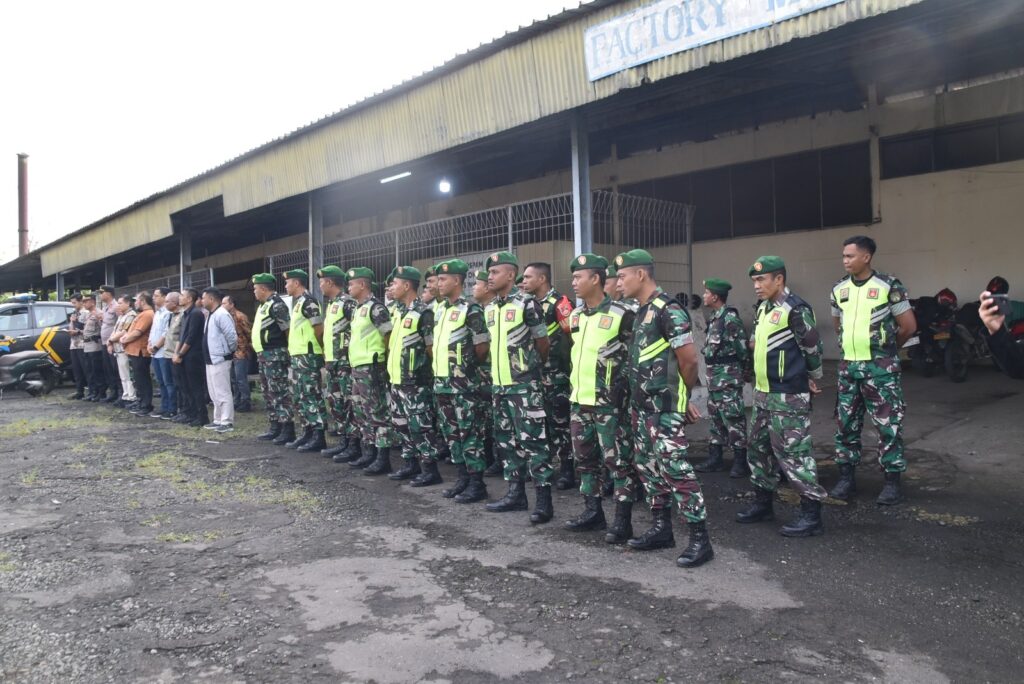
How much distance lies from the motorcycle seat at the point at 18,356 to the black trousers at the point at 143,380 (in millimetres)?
3788

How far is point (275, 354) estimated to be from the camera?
749cm

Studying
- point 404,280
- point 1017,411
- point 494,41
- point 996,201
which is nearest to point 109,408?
point 404,280

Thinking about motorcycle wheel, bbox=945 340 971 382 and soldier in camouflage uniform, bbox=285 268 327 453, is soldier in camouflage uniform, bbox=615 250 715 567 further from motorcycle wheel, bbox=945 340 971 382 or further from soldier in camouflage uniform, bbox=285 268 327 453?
motorcycle wheel, bbox=945 340 971 382

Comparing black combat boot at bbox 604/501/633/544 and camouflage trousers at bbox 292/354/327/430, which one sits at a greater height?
camouflage trousers at bbox 292/354/327/430

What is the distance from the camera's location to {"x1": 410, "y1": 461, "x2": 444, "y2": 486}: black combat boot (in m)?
5.78

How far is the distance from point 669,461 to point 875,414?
189cm

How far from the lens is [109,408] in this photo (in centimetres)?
1097

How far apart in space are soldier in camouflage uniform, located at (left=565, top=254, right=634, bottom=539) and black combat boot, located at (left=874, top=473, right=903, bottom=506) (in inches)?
75.4

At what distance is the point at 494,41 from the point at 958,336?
22.9 feet

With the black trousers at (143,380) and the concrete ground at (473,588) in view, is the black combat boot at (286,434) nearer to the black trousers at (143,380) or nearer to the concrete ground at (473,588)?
the concrete ground at (473,588)

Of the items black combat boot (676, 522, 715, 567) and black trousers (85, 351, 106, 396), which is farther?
black trousers (85, 351, 106, 396)

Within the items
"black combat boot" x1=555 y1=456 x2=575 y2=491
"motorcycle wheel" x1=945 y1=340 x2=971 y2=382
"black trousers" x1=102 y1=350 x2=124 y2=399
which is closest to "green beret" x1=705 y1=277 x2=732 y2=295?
"black combat boot" x1=555 y1=456 x2=575 y2=491

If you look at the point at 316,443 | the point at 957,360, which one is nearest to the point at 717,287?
the point at 316,443

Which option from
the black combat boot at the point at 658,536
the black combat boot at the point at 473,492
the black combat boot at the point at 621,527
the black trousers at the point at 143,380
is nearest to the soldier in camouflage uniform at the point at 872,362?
the black combat boot at the point at 658,536
